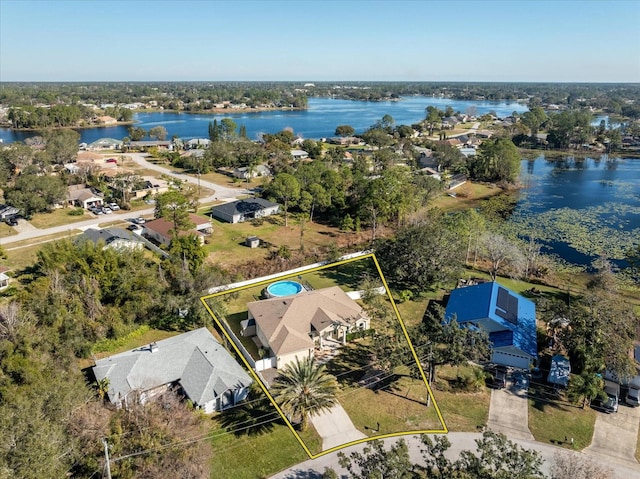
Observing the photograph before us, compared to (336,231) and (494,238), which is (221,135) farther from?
(494,238)

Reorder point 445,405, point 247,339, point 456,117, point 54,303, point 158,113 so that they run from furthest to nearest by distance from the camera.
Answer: point 158,113, point 456,117, point 54,303, point 445,405, point 247,339

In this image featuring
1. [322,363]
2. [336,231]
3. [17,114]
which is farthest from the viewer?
[17,114]

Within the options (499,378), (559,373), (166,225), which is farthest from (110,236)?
(559,373)

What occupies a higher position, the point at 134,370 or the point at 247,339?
the point at 247,339

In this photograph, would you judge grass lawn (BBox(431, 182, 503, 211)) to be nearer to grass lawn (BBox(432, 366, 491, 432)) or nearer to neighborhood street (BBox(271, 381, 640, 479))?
grass lawn (BBox(432, 366, 491, 432))

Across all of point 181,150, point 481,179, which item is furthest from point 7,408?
point 181,150

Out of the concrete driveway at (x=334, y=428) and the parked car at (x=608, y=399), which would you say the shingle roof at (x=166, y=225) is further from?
the parked car at (x=608, y=399)

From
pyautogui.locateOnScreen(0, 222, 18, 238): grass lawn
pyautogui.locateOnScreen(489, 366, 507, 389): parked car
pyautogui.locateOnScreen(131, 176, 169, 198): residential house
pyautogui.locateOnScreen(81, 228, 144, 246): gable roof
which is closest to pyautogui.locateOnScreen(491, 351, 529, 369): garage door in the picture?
pyautogui.locateOnScreen(489, 366, 507, 389): parked car
